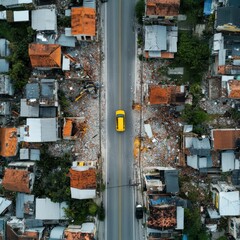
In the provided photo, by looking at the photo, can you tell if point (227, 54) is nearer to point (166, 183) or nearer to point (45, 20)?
point (166, 183)

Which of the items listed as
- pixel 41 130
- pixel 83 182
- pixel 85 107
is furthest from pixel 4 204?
pixel 85 107

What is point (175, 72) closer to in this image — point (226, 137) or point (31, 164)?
point (226, 137)

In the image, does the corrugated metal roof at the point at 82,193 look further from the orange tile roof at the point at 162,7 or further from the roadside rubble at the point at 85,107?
the orange tile roof at the point at 162,7

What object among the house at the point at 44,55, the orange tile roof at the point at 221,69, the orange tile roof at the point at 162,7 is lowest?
the orange tile roof at the point at 221,69

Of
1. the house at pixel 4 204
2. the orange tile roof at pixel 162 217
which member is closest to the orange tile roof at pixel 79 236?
the orange tile roof at pixel 162 217

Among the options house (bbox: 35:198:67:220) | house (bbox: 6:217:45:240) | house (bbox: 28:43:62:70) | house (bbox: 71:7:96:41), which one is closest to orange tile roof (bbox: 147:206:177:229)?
house (bbox: 35:198:67:220)

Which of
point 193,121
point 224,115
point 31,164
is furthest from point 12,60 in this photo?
point 224,115

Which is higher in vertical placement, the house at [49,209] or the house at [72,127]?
the house at [72,127]
